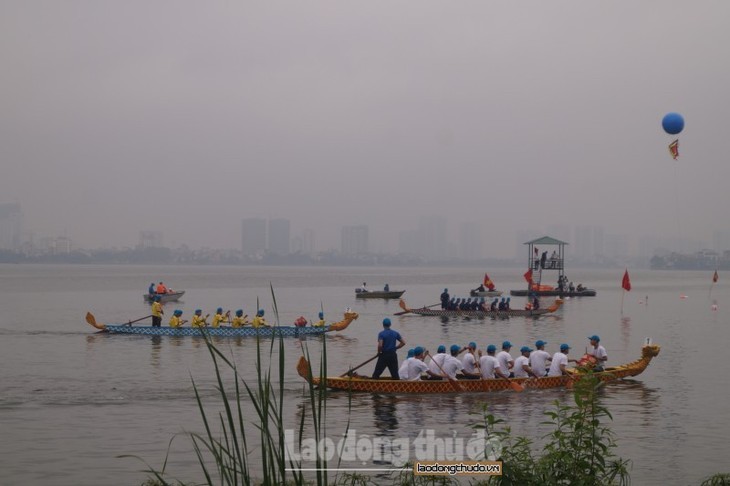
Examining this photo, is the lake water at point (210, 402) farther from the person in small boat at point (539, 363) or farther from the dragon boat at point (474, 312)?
the dragon boat at point (474, 312)

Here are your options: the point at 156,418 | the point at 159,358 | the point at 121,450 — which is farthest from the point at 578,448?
the point at 159,358

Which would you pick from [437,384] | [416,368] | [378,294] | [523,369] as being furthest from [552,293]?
→ [416,368]

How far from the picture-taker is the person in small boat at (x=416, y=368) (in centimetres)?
2195

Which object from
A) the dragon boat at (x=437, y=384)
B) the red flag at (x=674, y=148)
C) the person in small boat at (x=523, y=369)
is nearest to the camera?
the dragon boat at (x=437, y=384)

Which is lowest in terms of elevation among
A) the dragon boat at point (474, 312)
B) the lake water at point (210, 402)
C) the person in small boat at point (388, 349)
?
the lake water at point (210, 402)

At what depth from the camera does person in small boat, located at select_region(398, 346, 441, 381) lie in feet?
72.0

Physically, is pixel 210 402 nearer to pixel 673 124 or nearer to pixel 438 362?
pixel 438 362

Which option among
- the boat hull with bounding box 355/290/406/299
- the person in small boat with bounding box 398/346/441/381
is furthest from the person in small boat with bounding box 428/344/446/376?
the boat hull with bounding box 355/290/406/299

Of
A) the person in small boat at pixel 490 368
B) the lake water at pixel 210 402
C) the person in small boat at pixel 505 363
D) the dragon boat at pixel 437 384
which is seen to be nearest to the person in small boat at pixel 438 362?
the dragon boat at pixel 437 384

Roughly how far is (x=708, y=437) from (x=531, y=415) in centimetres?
392

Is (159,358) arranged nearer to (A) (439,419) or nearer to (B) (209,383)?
(B) (209,383)

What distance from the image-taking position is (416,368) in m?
22.0

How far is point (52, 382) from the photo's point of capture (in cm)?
2736

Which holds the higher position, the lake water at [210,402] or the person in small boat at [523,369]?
the person in small boat at [523,369]
